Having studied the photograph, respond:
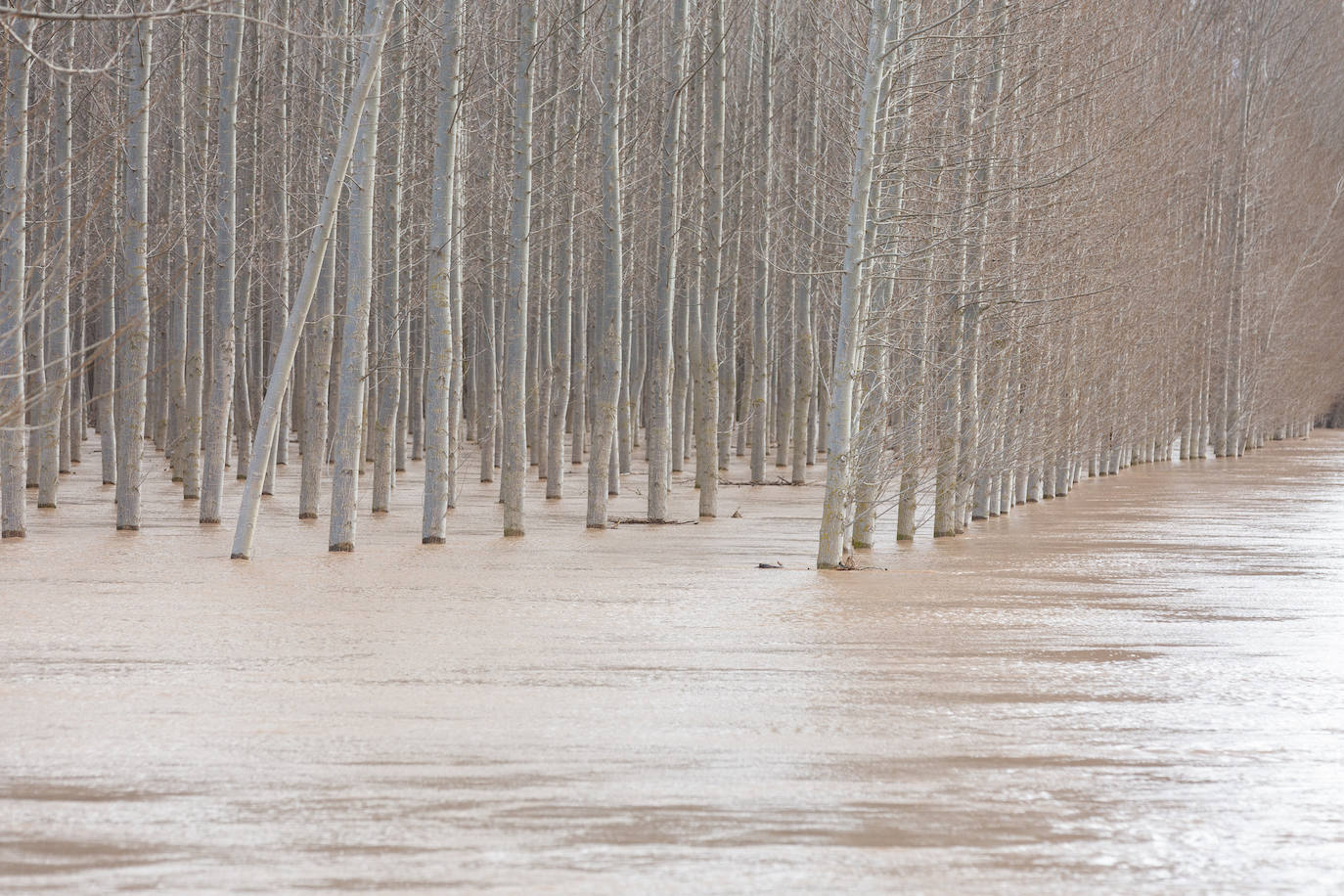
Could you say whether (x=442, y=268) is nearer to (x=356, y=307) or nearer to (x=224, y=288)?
(x=356, y=307)

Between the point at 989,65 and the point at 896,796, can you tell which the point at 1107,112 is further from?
the point at 896,796

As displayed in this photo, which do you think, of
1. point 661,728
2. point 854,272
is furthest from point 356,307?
point 661,728

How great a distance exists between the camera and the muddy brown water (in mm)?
4387

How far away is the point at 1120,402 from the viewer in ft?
74.7

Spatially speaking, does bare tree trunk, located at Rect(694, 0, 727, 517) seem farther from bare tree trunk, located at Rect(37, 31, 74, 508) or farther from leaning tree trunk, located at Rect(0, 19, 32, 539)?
leaning tree trunk, located at Rect(0, 19, 32, 539)

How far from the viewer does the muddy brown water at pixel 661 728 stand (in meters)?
4.39

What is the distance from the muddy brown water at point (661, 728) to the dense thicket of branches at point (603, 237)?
4.57 feet

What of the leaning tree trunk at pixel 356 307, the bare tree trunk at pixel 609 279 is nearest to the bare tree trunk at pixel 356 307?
the leaning tree trunk at pixel 356 307

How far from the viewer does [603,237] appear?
1844 centimetres

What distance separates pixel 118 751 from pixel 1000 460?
470 inches

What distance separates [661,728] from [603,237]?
13053 millimetres

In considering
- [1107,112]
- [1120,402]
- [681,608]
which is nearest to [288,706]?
[681,608]

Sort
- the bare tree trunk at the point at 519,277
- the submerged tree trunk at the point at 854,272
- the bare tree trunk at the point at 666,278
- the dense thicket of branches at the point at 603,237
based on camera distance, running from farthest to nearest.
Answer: the bare tree trunk at the point at 666,278
the bare tree trunk at the point at 519,277
the dense thicket of branches at the point at 603,237
the submerged tree trunk at the point at 854,272

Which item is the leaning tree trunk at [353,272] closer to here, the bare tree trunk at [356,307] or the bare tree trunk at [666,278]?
the bare tree trunk at [356,307]
